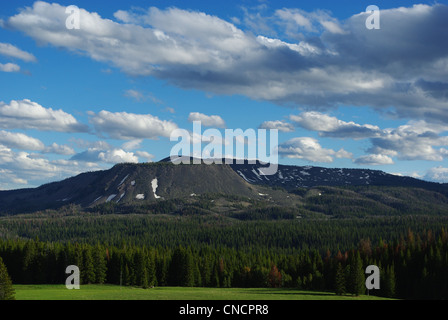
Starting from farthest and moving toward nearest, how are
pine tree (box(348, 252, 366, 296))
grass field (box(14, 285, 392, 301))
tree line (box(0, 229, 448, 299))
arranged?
tree line (box(0, 229, 448, 299)) → pine tree (box(348, 252, 366, 296)) → grass field (box(14, 285, 392, 301))

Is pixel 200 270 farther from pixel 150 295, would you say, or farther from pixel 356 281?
pixel 150 295

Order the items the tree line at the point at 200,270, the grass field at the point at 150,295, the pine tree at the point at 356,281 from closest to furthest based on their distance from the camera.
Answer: the grass field at the point at 150,295 < the pine tree at the point at 356,281 < the tree line at the point at 200,270

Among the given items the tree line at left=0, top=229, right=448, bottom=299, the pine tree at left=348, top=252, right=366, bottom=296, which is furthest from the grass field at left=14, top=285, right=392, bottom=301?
the tree line at left=0, top=229, right=448, bottom=299

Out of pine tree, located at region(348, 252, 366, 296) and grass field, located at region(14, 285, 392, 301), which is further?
pine tree, located at region(348, 252, 366, 296)

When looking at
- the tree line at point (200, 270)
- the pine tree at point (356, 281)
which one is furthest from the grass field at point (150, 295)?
the tree line at point (200, 270)


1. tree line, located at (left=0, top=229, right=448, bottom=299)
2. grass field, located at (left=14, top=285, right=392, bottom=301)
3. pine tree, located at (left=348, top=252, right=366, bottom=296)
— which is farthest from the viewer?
tree line, located at (left=0, top=229, right=448, bottom=299)

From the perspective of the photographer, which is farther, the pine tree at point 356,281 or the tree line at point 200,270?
the tree line at point 200,270

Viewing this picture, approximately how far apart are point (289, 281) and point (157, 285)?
41747mm

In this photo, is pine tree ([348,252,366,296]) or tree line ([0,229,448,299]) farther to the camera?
tree line ([0,229,448,299])

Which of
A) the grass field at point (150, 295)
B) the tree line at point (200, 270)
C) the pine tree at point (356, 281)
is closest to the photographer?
the grass field at point (150, 295)

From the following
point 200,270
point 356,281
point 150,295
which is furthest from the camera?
point 200,270

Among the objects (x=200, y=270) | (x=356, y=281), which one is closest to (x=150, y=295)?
(x=356, y=281)

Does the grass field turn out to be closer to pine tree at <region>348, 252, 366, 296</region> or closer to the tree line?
pine tree at <region>348, 252, 366, 296</region>

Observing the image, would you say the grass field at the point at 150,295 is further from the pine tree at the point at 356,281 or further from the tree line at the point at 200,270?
the tree line at the point at 200,270
